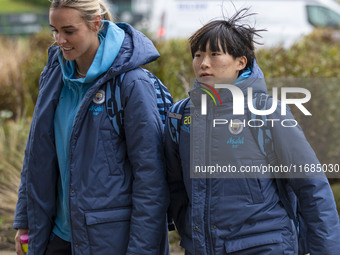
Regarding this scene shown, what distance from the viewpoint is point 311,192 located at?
2430mm

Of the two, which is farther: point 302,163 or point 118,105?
point 118,105

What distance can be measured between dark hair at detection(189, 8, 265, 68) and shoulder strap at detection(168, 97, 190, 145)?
0.27 metres

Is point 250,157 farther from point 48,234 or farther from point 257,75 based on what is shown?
point 48,234

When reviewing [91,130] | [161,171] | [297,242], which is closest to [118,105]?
[91,130]

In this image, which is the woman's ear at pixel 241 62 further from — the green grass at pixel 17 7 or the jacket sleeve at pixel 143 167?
the green grass at pixel 17 7

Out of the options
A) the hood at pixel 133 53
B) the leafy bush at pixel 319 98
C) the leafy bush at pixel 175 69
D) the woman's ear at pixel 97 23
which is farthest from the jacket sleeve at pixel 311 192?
the leafy bush at pixel 319 98

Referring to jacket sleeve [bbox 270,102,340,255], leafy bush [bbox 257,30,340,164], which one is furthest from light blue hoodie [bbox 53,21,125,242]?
leafy bush [bbox 257,30,340,164]

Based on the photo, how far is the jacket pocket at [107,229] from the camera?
8.50 ft

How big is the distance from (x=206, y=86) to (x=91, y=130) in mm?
568

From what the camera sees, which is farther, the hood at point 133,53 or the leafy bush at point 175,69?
the leafy bush at point 175,69

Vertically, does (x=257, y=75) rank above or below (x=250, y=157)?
above

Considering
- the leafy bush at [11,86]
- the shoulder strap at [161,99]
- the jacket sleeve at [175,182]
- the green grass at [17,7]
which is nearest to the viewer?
the jacket sleeve at [175,182]

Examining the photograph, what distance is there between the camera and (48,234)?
2.84m

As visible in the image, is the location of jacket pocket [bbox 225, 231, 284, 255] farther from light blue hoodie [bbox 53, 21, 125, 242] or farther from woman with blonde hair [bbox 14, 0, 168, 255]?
light blue hoodie [bbox 53, 21, 125, 242]
